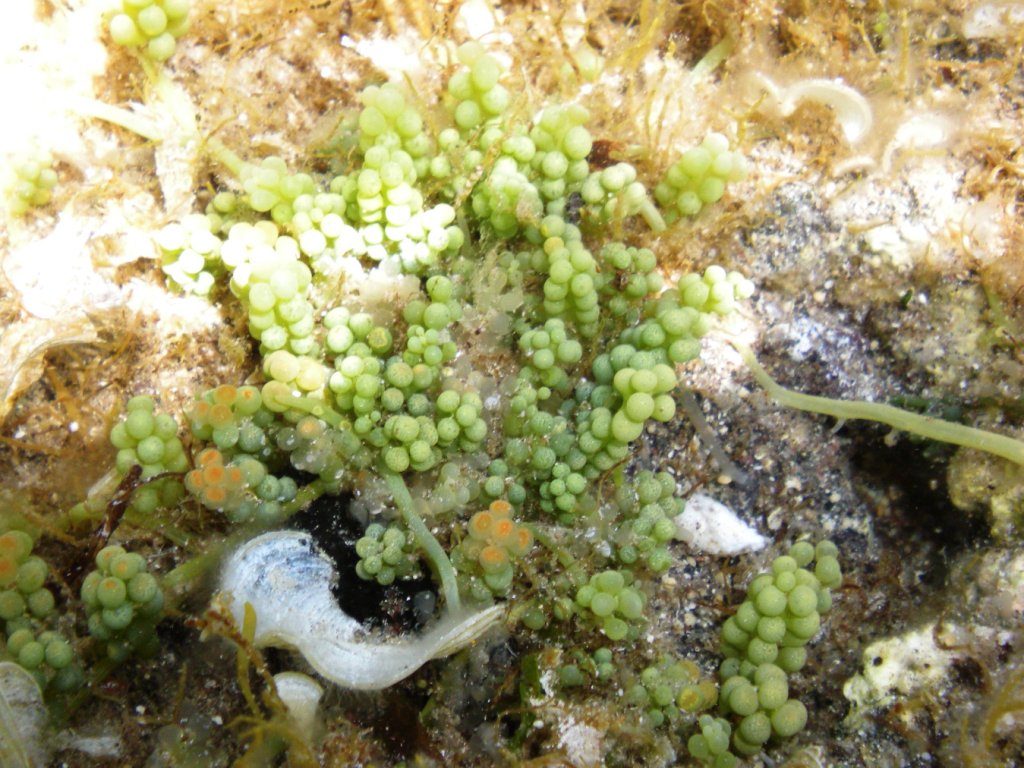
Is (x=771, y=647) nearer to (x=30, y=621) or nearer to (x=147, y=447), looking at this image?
(x=147, y=447)

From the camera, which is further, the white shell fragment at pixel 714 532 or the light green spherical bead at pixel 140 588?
the white shell fragment at pixel 714 532

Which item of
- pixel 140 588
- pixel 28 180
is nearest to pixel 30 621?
pixel 140 588

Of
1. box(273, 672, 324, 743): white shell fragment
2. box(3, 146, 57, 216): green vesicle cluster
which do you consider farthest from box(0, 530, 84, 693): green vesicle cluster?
box(3, 146, 57, 216): green vesicle cluster

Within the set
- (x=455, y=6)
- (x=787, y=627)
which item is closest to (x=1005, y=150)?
(x=787, y=627)

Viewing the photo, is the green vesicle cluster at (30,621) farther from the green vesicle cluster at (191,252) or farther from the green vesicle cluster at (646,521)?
the green vesicle cluster at (646,521)

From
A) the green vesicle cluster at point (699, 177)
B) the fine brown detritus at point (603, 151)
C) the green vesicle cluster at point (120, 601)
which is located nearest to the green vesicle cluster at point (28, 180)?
the green vesicle cluster at point (120, 601)

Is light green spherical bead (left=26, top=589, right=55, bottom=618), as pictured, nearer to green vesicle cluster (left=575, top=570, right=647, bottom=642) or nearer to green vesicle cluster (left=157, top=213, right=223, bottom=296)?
green vesicle cluster (left=157, top=213, right=223, bottom=296)
